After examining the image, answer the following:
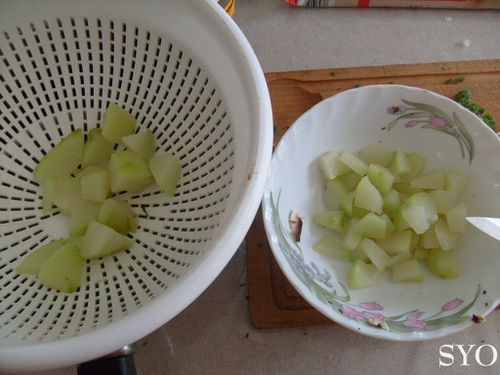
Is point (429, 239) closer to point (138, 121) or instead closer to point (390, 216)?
point (390, 216)

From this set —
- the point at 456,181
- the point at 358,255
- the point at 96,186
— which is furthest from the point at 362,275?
the point at 96,186

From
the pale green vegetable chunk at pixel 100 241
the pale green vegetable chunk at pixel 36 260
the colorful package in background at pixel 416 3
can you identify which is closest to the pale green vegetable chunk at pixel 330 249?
the pale green vegetable chunk at pixel 100 241

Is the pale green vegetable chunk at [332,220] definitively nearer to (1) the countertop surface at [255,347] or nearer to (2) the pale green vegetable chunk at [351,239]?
(2) the pale green vegetable chunk at [351,239]

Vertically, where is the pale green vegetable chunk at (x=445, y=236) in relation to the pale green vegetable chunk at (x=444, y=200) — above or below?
below

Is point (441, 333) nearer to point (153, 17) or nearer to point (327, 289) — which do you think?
point (327, 289)

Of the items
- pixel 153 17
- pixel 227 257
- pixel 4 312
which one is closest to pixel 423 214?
pixel 227 257

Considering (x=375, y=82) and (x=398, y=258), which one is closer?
(x=398, y=258)
